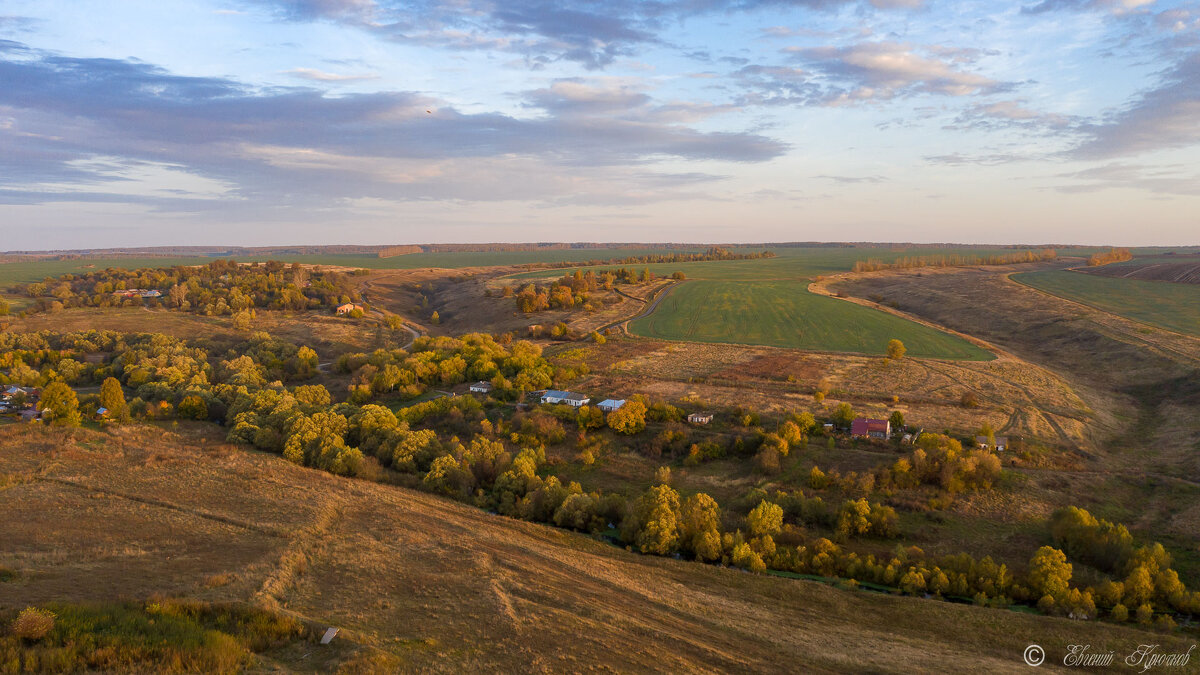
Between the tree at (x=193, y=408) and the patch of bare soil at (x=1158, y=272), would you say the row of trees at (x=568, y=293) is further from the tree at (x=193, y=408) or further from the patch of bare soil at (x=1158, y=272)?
the patch of bare soil at (x=1158, y=272)

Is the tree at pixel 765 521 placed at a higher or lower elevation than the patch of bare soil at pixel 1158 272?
lower

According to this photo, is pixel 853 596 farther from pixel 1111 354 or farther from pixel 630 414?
pixel 1111 354

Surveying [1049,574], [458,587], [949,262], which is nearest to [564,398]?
[458,587]

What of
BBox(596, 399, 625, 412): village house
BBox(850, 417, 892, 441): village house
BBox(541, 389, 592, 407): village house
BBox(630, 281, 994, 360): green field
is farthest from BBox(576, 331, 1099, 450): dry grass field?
BBox(630, 281, 994, 360): green field

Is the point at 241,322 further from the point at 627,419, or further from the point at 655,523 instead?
the point at 655,523

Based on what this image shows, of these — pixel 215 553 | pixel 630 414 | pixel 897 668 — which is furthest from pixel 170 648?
pixel 630 414

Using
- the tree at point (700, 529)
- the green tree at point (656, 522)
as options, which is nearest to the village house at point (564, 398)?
the green tree at point (656, 522)

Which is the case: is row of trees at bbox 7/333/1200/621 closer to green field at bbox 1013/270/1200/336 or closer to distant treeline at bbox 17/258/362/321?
distant treeline at bbox 17/258/362/321
